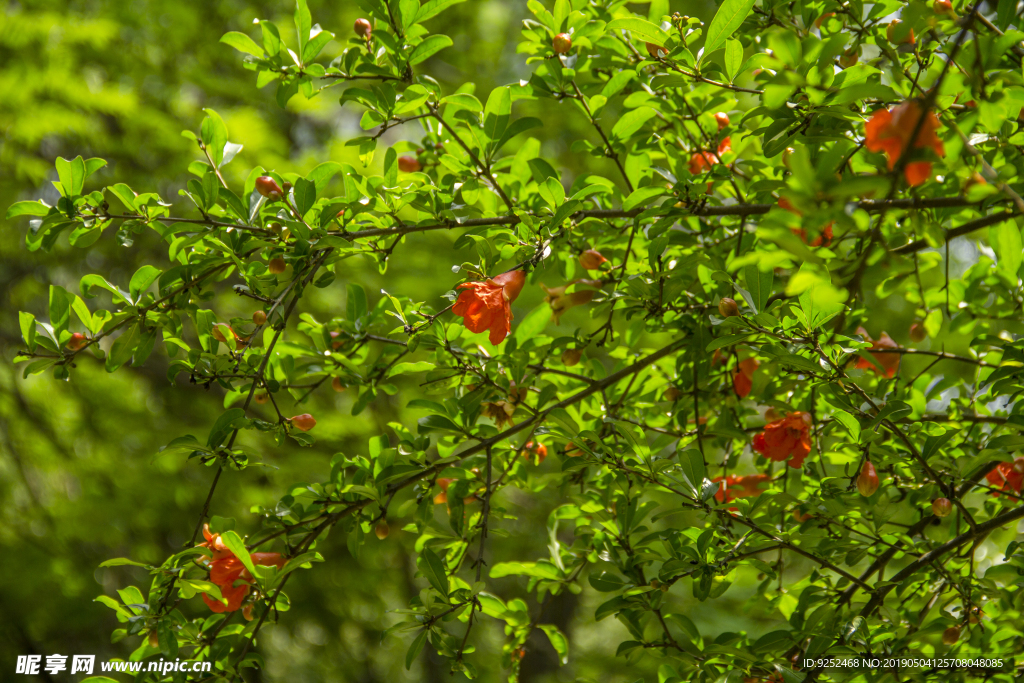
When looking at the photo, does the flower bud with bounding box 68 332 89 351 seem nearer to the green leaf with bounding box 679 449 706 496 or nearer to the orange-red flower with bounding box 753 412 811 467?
the green leaf with bounding box 679 449 706 496

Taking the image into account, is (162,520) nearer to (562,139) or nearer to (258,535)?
(258,535)

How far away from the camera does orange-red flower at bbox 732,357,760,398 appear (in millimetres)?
1494

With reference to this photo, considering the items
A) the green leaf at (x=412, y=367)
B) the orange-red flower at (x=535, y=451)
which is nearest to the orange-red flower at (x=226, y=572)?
the green leaf at (x=412, y=367)

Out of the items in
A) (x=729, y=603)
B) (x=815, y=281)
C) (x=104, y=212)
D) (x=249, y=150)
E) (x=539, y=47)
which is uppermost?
(x=539, y=47)

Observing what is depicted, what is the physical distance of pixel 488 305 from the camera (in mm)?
1059

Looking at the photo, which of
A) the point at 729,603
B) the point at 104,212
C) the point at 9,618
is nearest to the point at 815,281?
the point at 104,212

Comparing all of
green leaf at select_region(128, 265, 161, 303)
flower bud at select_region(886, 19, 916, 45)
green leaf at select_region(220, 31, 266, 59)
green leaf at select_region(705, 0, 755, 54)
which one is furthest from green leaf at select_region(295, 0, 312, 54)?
flower bud at select_region(886, 19, 916, 45)

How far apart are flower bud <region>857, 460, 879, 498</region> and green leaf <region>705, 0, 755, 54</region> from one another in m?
0.75

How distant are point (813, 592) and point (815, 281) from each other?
0.94m

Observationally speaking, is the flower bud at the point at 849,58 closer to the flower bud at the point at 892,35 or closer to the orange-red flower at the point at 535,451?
the flower bud at the point at 892,35

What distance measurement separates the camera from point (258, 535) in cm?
129

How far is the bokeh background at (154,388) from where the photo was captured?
10.6 ft

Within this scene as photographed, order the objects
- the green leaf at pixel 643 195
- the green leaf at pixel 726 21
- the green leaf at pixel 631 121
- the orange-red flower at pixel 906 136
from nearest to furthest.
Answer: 1. the orange-red flower at pixel 906 136
2. the green leaf at pixel 726 21
3. the green leaf at pixel 643 195
4. the green leaf at pixel 631 121

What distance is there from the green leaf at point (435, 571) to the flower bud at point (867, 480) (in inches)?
28.8
